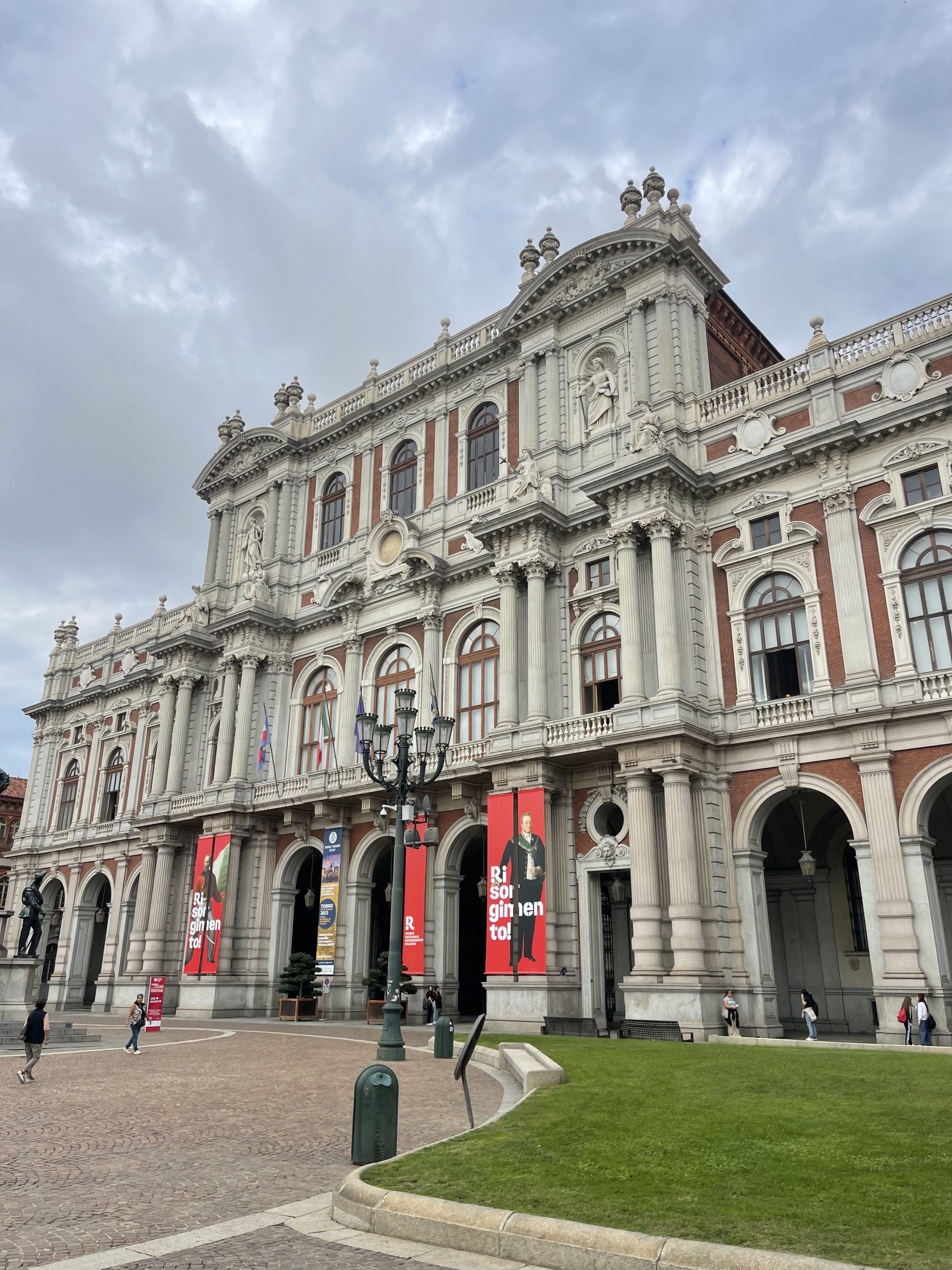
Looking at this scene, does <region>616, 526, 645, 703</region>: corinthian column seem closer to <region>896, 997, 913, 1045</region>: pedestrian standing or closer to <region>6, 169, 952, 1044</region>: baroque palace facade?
<region>6, 169, 952, 1044</region>: baroque palace facade

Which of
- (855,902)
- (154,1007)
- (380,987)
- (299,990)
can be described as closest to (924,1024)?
(855,902)

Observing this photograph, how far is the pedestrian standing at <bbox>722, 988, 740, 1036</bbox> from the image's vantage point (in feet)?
79.2

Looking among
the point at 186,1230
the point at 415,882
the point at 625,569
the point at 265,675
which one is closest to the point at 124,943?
the point at 265,675

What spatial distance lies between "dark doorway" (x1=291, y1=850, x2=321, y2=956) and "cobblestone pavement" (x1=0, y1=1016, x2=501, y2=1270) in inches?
735

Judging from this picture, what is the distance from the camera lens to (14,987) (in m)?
26.1

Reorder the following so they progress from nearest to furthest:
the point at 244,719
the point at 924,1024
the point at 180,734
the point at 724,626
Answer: the point at 924,1024 → the point at 724,626 → the point at 244,719 → the point at 180,734

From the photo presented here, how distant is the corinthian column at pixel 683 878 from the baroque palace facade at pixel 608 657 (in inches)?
3.4

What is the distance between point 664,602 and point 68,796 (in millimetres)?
40403

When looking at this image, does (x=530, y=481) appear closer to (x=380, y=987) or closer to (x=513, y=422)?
(x=513, y=422)

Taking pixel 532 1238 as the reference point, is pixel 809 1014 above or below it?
above

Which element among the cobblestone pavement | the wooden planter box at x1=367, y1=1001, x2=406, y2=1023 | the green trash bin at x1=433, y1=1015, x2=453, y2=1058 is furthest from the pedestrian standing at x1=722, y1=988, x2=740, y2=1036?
the wooden planter box at x1=367, y1=1001, x2=406, y2=1023

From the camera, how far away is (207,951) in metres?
37.7

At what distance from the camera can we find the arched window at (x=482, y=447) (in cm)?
3744

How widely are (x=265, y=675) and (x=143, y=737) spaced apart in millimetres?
11643
